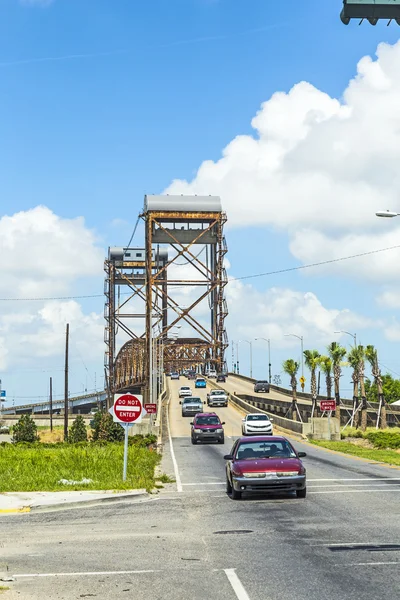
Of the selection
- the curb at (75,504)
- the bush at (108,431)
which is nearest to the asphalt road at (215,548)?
the curb at (75,504)

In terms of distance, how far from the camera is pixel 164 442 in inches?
2179

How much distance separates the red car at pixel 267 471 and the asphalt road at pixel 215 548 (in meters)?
0.36

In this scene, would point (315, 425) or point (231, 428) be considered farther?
point (231, 428)

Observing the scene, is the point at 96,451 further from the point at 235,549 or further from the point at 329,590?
the point at 329,590

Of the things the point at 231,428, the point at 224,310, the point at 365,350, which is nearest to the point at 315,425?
the point at 231,428

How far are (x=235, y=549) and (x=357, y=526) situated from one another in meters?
3.28

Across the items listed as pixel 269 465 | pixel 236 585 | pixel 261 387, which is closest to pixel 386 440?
pixel 269 465

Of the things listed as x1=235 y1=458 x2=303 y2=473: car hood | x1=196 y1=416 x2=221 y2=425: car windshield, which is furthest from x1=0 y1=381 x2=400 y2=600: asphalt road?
x1=196 y1=416 x2=221 y2=425: car windshield

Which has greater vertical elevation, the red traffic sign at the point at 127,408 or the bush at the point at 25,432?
A: the red traffic sign at the point at 127,408

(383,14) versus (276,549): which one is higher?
(383,14)

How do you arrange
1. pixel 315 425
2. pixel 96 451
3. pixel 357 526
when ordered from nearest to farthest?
pixel 357 526, pixel 96 451, pixel 315 425

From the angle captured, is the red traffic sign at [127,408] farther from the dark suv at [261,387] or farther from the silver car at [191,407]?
the dark suv at [261,387]

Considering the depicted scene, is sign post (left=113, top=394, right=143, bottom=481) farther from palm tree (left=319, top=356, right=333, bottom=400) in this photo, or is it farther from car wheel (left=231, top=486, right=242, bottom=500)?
palm tree (left=319, top=356, right=333, bottom=400)

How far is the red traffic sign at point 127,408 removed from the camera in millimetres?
25594
